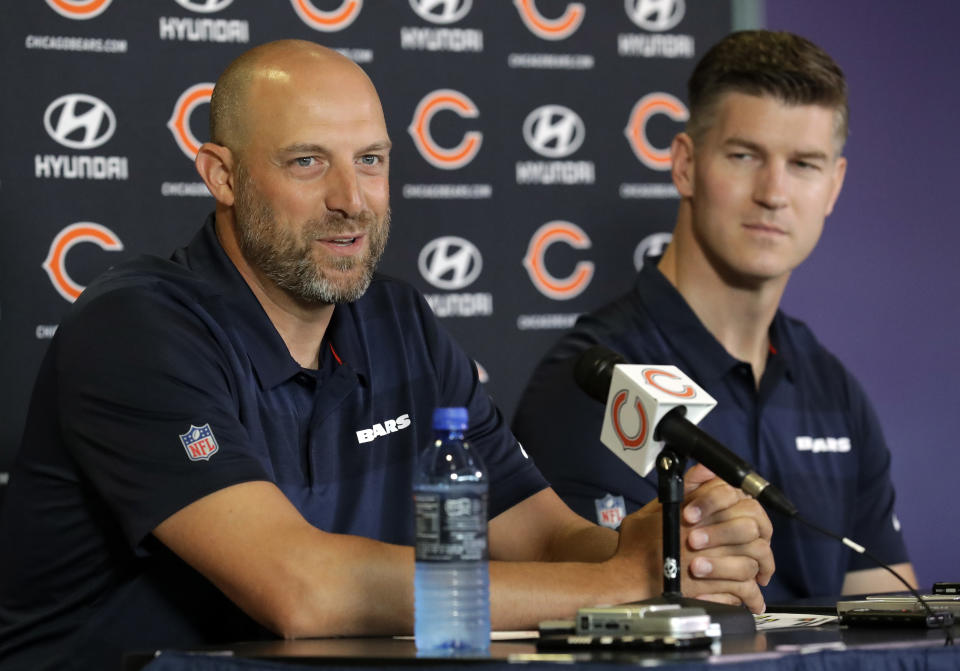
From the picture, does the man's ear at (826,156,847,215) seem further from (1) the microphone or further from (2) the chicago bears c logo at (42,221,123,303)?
(2) the chicago bears c logo at (42,221,123,303)

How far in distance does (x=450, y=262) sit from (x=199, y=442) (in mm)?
1476

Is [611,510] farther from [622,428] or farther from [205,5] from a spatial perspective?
[205,5]

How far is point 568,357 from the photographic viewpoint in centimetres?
294

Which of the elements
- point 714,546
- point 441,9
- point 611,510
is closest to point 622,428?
point 714,546

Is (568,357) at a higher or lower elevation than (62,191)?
lower

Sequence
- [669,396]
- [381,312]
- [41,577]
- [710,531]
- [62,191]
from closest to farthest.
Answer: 1. [669,396]
2. [710,531]
3. [41,577]
4. [381,312]
5. [62,191]

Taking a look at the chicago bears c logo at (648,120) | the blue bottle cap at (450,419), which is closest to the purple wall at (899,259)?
the chicago bears c logo at (648,120)

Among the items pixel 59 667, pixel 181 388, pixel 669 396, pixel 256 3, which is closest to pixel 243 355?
pixel 181 388

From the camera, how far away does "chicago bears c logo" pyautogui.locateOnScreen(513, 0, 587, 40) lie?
11.0 feet

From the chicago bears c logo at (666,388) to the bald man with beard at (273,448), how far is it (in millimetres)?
237

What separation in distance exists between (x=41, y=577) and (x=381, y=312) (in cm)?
75

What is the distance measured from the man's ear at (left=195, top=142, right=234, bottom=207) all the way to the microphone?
857mm

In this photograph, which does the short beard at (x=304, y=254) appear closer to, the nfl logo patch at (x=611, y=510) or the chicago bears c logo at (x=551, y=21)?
the nfl logo patch at (x=611, y=510)

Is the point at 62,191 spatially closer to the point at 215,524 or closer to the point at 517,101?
the point at 517,101
